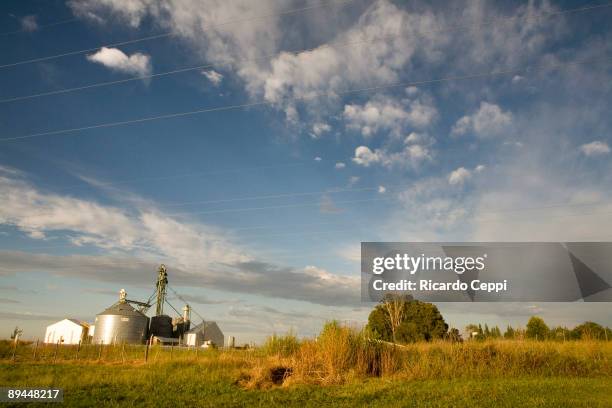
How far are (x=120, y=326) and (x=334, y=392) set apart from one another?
45438 mm

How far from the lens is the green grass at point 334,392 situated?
422 inches

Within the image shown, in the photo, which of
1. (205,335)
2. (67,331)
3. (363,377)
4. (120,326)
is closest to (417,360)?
(363,377)

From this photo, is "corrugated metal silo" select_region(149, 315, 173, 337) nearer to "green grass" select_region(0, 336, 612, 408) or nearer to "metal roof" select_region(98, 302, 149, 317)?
"metal roof" select_region(98, 302, 149, 317)

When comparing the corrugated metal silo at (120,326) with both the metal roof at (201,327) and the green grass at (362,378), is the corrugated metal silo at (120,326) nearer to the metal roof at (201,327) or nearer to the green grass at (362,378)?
the metal roof at (201,327)

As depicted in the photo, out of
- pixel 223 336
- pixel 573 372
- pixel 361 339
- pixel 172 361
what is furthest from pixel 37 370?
pixel 223 336

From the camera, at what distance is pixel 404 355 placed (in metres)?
17.5

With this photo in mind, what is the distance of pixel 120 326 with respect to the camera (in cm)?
5069

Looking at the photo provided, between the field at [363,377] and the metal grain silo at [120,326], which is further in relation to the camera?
the metal grain silo at [120,326]

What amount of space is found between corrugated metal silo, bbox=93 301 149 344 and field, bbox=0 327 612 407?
30093mm

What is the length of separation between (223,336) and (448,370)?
1997 inches

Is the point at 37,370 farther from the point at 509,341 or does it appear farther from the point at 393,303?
the point at 393,303

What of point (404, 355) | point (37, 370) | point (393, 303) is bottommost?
point (37, 370)

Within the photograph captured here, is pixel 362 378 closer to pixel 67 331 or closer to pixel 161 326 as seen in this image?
pixel 161 326

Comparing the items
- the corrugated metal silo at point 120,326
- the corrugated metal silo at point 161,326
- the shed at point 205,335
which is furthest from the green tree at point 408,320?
the corrugated metal silo at point 161,326
